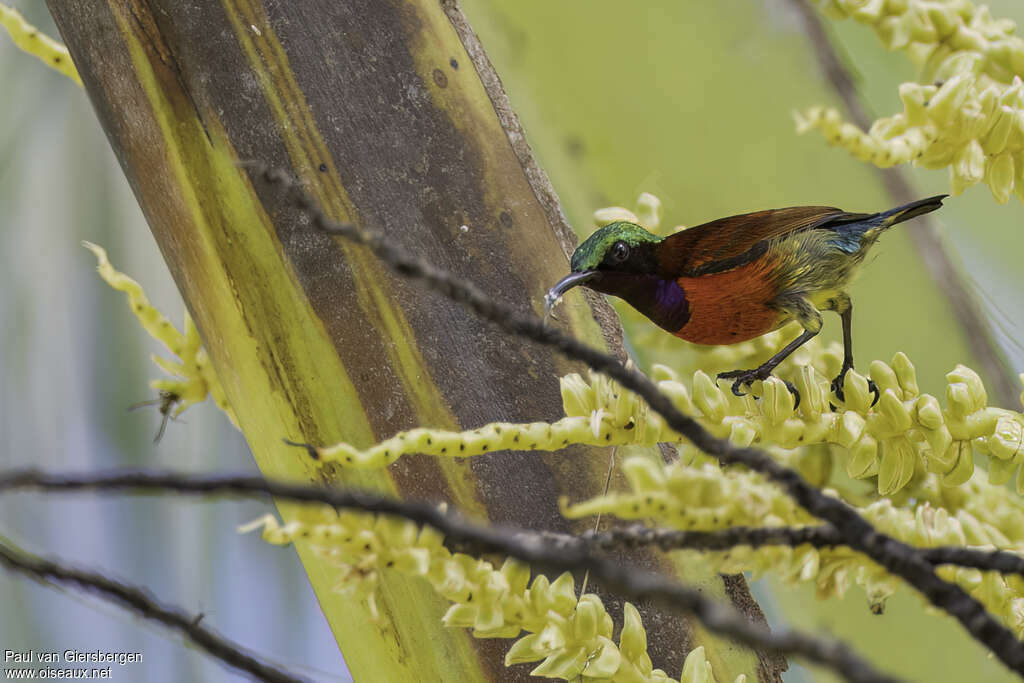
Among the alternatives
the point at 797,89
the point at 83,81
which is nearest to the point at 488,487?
the point at 83,81

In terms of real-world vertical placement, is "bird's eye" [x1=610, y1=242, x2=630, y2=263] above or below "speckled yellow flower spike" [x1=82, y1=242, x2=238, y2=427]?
below

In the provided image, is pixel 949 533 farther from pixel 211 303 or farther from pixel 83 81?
pixel 83 81

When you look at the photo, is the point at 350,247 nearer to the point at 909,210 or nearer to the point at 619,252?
the point at 619,252

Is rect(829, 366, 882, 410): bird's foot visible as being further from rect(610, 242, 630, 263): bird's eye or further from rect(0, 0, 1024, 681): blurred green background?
rect(0, 0, 1024, 681): blurred green background

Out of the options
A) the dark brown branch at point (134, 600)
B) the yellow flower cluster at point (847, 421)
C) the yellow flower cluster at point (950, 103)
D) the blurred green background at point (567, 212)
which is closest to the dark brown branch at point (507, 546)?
the dark brown branch at point (134, 600)

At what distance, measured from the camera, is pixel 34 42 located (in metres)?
0.46

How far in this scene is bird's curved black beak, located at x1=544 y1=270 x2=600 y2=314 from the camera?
1.23ft

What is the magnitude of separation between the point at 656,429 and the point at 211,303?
0.22 metres

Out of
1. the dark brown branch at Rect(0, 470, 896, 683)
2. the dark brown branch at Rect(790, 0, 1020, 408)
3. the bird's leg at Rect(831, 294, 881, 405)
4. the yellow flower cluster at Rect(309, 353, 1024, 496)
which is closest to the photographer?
the dark brown branch at Rect(0, 470, 896, 683)

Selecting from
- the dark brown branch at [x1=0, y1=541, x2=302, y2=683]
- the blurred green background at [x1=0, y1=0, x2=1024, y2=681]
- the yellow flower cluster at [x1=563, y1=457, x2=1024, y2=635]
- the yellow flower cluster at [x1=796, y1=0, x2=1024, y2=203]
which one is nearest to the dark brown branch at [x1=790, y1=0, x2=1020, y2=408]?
the blurred green background at [x1=0, y1=0, x2=1024, y2=681]

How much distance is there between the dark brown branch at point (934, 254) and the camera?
642 mm

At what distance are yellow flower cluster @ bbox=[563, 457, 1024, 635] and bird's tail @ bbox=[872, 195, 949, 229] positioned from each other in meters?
0.15

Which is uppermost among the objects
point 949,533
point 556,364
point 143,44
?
point 143,44

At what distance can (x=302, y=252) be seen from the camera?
0.40m
